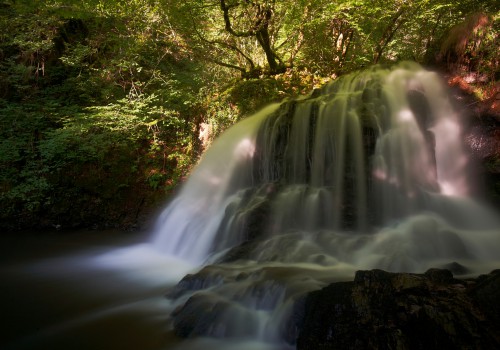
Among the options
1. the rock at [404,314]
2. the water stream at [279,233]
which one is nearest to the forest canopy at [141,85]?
the water stream at [279,233]

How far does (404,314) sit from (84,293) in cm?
410

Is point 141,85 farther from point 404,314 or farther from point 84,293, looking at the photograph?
point 404,314

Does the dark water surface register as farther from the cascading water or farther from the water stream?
the cascading water

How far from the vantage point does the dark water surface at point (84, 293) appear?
337cm

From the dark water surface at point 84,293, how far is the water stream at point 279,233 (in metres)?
0.02

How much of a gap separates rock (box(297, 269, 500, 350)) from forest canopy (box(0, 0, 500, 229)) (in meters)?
6.75

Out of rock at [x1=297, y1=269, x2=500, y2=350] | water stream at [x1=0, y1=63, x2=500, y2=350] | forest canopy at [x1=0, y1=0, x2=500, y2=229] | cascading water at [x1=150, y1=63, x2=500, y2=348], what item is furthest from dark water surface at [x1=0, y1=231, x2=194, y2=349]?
forest canopy at [x1=0, y1=0, x2=500, y2=229]

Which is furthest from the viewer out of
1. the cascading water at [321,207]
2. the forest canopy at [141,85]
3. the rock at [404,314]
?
the forest canopy at [141,85]

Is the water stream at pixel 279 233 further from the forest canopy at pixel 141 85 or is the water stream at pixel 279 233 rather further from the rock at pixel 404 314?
the forest canopy at pixel 141 85

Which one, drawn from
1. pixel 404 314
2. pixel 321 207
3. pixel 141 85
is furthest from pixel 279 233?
pixel 141 85

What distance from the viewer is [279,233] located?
5.55 meters

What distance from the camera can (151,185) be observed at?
30.9 ft

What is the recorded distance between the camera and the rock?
7.55 feet

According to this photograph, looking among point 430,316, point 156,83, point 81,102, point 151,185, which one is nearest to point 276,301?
point 430,316
